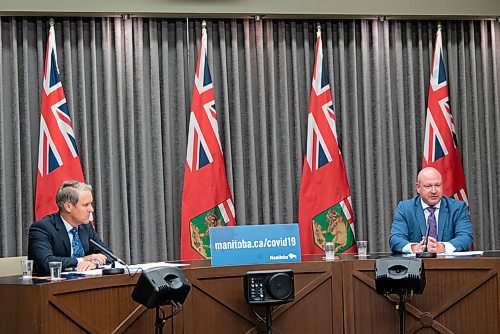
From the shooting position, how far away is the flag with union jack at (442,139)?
7488mm

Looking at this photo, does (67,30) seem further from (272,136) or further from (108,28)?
(272,136)

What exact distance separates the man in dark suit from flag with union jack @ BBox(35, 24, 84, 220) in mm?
1576

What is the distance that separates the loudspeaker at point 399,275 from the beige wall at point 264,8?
2.99 meters

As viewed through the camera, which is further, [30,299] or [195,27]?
[195,27]

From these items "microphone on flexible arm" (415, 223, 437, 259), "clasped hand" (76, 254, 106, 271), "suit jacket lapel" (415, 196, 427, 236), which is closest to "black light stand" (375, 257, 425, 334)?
"microphone on flexible arm" (415, 223, 437, 259)

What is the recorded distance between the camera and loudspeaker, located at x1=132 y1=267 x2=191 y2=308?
445cm

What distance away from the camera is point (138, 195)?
7164 millimetres

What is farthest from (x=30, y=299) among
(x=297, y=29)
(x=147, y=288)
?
A: (x=297, y=29)

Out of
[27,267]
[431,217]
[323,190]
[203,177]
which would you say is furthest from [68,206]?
[323,190]

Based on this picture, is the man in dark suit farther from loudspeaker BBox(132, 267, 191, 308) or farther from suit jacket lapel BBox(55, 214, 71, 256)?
loudspeaker BBox(132, 267, 191, 308)

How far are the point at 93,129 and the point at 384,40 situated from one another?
2.70m

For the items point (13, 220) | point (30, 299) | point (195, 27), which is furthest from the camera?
point (195, 27)

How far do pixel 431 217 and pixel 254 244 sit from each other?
138cm

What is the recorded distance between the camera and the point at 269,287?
16.1 ft
